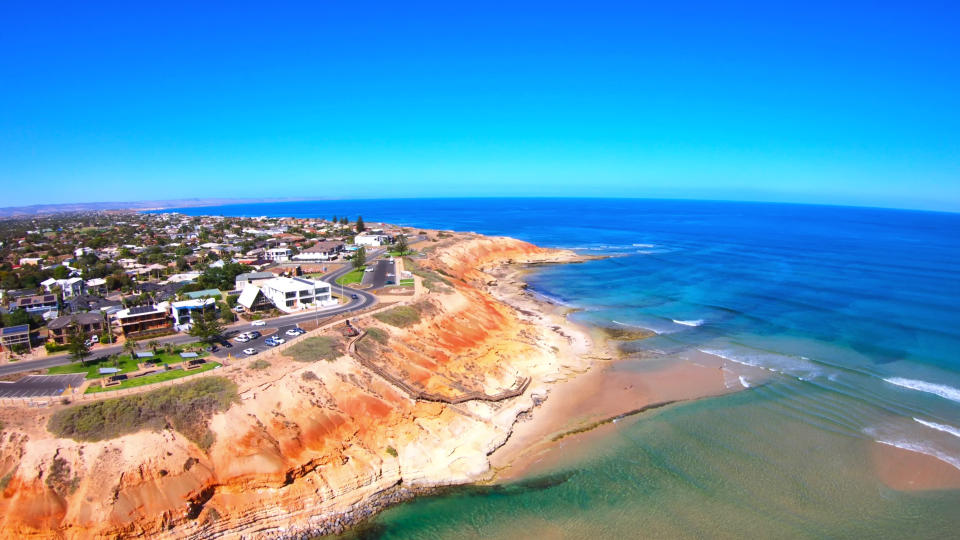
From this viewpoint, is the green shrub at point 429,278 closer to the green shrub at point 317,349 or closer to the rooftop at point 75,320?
the green shrub at point 317,349

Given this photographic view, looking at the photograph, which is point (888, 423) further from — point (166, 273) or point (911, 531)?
point (166, 273)

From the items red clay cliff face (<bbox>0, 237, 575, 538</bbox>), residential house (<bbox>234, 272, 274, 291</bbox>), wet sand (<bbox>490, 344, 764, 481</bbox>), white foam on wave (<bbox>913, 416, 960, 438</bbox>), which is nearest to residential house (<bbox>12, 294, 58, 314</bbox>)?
residential house (<bbox>234, 272, 274, 291</bbox>)

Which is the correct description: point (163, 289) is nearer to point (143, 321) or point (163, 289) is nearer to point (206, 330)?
point (143, 321)

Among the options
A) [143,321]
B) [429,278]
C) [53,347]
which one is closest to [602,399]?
[429,278]

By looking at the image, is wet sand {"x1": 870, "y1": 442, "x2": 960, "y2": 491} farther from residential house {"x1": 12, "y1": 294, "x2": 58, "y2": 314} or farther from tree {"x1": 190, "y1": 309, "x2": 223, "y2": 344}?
residential house {"x1": 12, "y1": 294, "x2": 58, "y2": 314}

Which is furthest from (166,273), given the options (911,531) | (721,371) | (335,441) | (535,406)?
(911,531)

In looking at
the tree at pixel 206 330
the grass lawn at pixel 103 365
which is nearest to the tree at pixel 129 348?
the grass lawn at pixel 103 365
